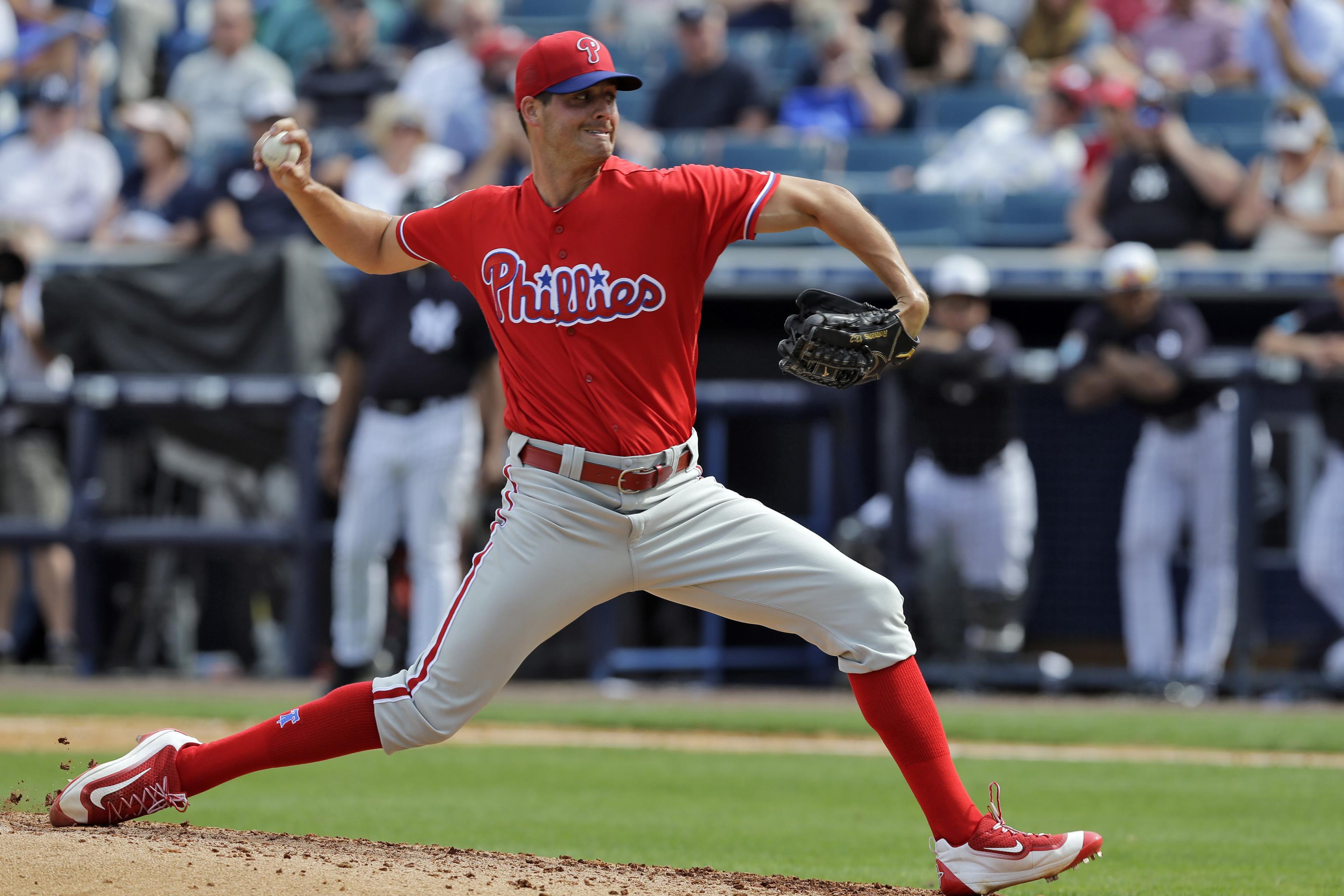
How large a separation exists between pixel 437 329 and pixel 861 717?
2.74 metres

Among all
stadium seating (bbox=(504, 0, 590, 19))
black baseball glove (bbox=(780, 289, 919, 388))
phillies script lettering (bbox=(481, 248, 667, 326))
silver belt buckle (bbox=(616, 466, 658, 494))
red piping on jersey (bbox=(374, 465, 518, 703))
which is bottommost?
red piping on jersey (bbox=(374, 465, 518, 703))

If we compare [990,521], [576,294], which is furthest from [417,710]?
[990,521]

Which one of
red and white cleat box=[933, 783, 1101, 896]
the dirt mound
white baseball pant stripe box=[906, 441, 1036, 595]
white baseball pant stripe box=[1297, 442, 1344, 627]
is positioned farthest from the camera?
white baseball pant stripe box=[906, 441, 1036, 595]

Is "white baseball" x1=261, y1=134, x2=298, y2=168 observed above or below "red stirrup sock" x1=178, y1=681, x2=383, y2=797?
above

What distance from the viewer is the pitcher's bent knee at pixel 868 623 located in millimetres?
3705

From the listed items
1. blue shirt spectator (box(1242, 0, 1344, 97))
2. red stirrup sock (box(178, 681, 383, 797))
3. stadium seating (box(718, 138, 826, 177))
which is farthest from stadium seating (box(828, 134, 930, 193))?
red stirrup sock (box(178, 681, 383, 797))

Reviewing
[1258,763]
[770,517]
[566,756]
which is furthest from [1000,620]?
[770,517]

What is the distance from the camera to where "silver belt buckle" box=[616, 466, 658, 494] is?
3.73 metres

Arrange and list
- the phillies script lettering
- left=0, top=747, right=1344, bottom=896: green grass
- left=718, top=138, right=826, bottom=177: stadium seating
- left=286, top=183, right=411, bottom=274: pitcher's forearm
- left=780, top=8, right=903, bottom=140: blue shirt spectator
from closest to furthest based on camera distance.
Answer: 1. the phillies script lettering
2. left=286, top=183, right=411, bottom=274: pitcher's forearm
3. left=0, top=747, right=1344, bottom=896: green grass
4. left=718, top=138, right=826, bottom=177: stadium seating
5. left=780, top=8, right=903, bottom=140: blue shirt spectator

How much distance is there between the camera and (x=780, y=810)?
18.3ft

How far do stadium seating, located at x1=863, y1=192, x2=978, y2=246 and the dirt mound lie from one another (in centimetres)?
636

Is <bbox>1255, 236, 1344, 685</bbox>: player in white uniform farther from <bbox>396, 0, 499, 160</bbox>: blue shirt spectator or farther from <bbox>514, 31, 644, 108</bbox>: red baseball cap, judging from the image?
<bbox>514, 31, 644, 108</bbox>: red baseball cap

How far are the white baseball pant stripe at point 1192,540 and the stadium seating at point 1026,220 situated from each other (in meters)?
1.74

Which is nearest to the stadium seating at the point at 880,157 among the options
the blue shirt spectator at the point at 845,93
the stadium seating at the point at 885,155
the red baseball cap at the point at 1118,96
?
the stadium seating at the point at 885,155
